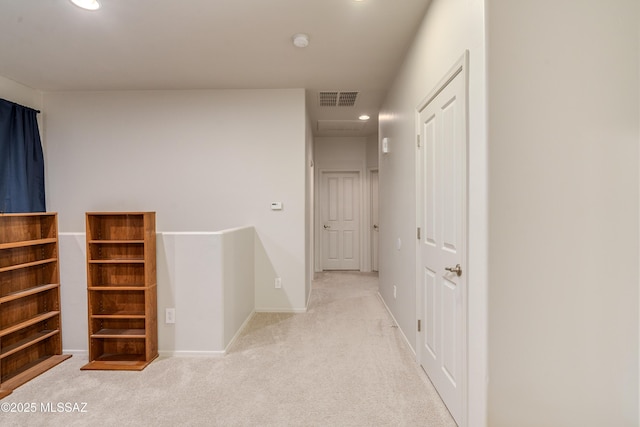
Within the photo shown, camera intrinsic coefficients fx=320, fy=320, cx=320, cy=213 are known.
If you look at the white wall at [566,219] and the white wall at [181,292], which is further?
the white wall at [181,292]

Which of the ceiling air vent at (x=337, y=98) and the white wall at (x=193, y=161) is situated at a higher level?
the ceiling air vent at (x=337, y=98)

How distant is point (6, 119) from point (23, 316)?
2.27 meters

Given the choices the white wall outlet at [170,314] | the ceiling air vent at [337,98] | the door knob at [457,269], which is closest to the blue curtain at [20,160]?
the white wall outlet at [170,314]

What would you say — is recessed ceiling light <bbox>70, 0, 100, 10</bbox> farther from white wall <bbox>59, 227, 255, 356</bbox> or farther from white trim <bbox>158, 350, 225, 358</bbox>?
white trim <bbox>158, 350, 225, 358</bbox>

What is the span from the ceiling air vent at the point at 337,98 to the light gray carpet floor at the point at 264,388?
9.21 ft

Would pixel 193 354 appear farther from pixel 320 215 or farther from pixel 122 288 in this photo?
pixel 320 215

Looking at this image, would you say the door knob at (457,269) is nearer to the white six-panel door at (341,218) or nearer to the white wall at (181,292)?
the white wall at (181,292)

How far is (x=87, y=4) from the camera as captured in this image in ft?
7.27

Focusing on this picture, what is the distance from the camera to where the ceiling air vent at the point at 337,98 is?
3984 millimetres

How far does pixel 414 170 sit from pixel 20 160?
417 cm

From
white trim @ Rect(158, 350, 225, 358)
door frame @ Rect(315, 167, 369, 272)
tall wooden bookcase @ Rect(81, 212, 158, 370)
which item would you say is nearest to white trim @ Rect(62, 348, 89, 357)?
tall wooden bookcase @ Rect(81, 212, 158, 370)

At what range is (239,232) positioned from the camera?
126 inches

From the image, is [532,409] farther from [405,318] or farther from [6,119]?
[6,119]

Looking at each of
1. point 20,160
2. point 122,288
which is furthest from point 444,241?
point 20,160
